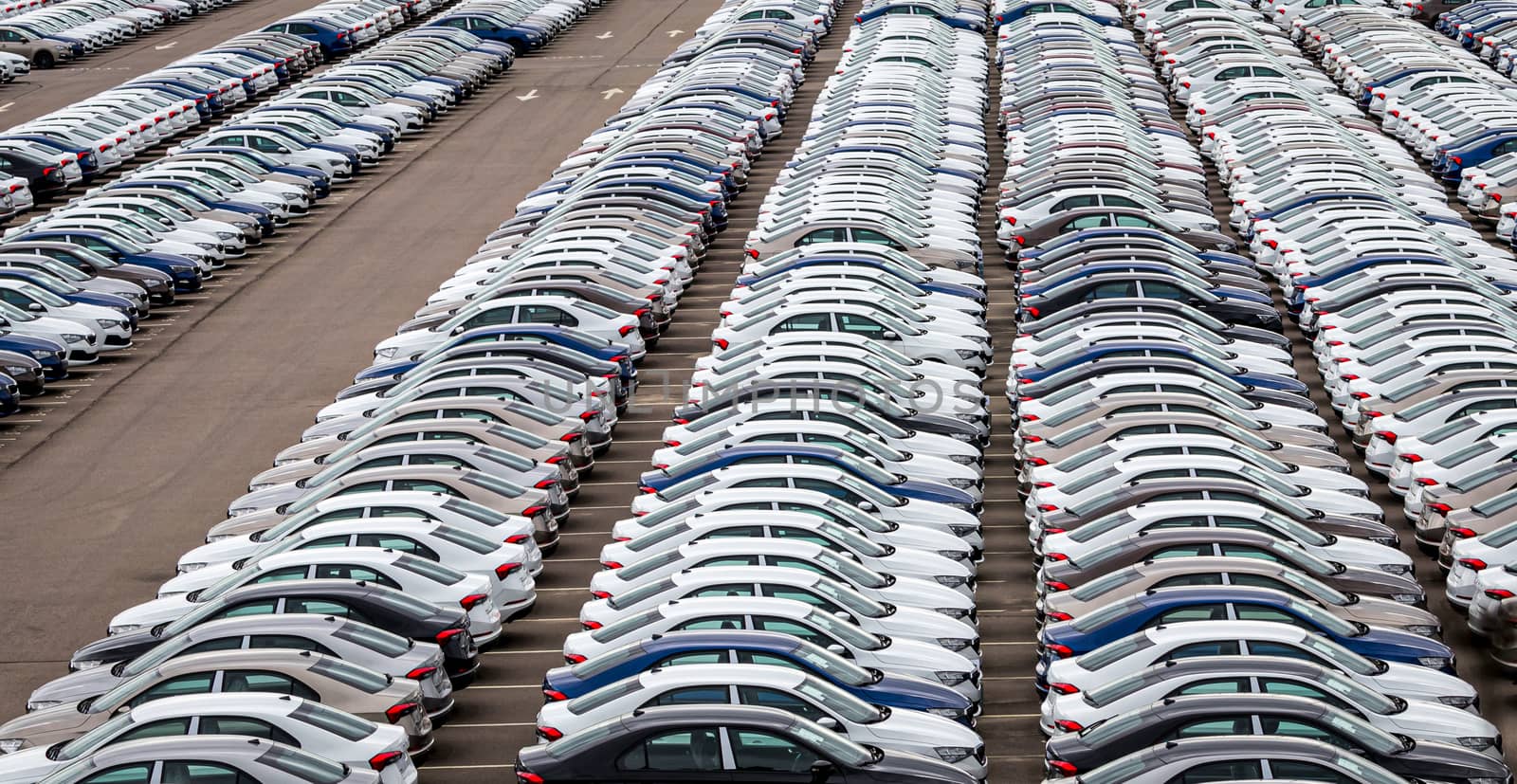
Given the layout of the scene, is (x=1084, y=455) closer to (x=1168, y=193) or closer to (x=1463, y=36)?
(x=1168, y=193)

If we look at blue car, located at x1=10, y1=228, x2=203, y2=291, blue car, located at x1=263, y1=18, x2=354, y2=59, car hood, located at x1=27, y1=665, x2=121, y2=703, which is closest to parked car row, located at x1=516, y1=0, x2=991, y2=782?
car hood, located at x1=27, y1=665, x2=121, y2=703

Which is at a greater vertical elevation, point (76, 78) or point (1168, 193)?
point (1168, 193)

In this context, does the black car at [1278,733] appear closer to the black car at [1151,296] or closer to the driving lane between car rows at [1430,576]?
the driving lane between car rows at [1430,576]

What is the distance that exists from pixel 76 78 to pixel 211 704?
152 feet

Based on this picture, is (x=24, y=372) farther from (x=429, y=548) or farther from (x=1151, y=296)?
(x=1151, y=296)

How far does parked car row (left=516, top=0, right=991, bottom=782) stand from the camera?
1472 centimetres

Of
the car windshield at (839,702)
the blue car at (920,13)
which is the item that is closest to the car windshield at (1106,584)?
the car windshield at (839,702)

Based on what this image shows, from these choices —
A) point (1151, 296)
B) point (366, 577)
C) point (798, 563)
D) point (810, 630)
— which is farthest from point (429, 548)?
point (1151, 296)

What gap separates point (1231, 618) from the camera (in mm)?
16500

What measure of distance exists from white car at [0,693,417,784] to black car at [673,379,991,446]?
335 inches

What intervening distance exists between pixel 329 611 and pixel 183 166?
2369 cm

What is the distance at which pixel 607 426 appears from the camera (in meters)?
24.6

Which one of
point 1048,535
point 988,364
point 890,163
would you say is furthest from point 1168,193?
point 1048,535

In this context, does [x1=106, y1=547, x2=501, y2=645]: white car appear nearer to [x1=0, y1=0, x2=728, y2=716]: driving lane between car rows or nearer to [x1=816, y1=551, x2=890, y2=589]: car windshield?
[x1=0, y1=0, x2=728, y2=716]: driving lane between car rows
